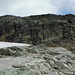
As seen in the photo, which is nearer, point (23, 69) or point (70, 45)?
point (23, 69)

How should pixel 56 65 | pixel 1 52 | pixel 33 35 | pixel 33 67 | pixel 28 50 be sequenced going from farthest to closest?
pixel 33 35, pixel 28 50, pixel 1 52, pixel 56 65, pixel 33 67

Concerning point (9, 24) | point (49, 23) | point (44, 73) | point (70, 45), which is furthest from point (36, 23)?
point (44, 73)

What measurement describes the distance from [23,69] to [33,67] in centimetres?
99

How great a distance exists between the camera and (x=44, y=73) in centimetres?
→ 1012

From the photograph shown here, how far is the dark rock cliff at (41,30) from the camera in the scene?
85.4 ft

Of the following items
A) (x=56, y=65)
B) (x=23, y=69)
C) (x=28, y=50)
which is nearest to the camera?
(x=23, y=69)

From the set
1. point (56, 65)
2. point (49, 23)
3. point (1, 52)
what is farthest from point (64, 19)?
point (56, 65)

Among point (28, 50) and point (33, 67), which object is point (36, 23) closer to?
point (28, 50)

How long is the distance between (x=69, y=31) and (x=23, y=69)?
681 inches

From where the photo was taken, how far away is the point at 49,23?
2738 cm

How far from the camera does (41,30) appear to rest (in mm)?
26906

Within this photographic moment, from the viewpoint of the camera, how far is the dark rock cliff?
2602 cm

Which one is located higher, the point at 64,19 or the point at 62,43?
the point at 64,19

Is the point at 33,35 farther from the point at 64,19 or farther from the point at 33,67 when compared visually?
the point at 33,67
